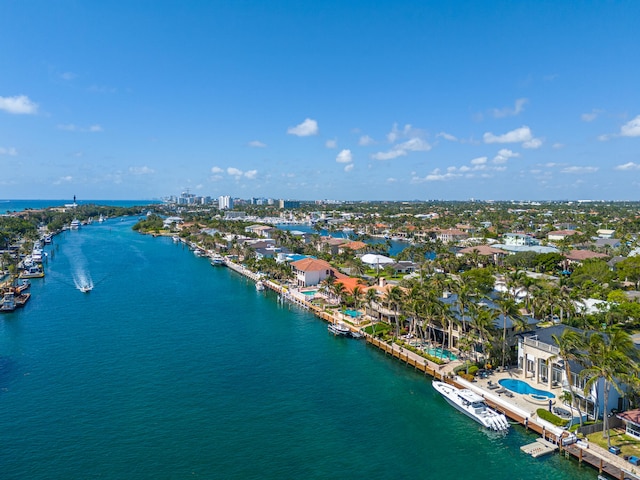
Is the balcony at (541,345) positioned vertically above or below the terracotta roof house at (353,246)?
below

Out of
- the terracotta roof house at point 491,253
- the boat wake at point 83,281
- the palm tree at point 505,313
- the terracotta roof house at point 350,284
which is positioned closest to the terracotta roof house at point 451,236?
the terracotta roof house at point 491,253

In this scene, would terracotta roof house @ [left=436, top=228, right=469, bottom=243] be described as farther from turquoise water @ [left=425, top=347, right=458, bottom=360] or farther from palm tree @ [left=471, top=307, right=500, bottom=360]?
palm tree @ [left=471, top=307, right=500, bottom=360]

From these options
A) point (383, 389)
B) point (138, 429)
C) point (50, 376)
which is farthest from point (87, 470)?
point (383, 389)

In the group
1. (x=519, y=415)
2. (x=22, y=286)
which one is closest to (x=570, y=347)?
(x=519, y=415)

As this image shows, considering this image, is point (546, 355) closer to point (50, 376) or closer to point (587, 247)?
point (50, 376)

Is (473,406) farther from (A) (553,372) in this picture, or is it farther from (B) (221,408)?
(B) (221,408)

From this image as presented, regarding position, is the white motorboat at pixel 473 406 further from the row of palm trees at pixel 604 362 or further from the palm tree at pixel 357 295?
the palm tree at pixel 357 295
